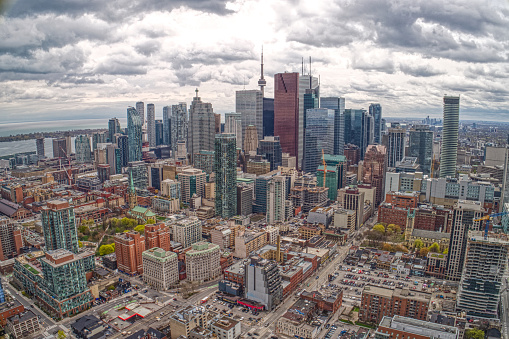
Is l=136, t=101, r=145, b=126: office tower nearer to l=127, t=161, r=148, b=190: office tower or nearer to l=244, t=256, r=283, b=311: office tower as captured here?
l=127, t=161, r=148, b=190: office tower

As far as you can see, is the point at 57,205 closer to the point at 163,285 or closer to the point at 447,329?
the point at 163,285

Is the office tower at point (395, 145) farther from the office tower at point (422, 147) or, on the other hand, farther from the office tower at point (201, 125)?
the office tower at point (201, 125)

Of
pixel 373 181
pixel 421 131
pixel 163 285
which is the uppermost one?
pixel 421 131

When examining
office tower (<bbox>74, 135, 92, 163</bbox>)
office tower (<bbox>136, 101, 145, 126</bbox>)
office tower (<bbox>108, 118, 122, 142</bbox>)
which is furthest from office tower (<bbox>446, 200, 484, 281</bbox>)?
office tower (<bbox>136, 101, 145, 126</bbox>)

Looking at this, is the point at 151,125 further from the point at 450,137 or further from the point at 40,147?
the point at 450,137

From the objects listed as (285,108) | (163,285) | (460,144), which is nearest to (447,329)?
(163,285)
